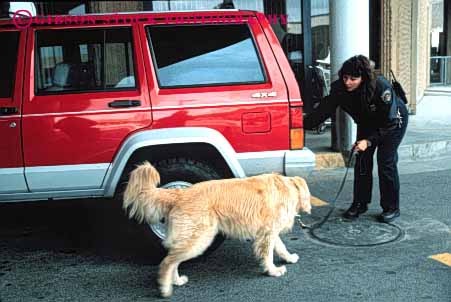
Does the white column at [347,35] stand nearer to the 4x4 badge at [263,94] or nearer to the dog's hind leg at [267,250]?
the 4x4 badge at [263,94]

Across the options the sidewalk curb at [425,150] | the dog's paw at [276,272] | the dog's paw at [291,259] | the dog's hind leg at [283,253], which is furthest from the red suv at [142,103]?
the sidewalk curb at [425,150]

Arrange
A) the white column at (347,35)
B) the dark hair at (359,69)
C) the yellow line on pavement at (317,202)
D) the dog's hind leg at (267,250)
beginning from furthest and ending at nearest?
the white column at (347,35) → the yellow line on pavement at (317,202) → the dark hair at (359,69) → the dog's hind leg at (267,250)

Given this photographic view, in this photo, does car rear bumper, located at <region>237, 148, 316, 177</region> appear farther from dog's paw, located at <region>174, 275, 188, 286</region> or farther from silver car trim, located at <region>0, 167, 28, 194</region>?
silver car trim, located at <region>0, 167, 28, 194</region>

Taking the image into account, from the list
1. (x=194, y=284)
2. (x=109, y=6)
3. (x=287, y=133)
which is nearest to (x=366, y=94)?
(x=287, y=133)

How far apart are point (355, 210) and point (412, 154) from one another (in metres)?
3.20

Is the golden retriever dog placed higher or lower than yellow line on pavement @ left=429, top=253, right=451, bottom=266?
higher

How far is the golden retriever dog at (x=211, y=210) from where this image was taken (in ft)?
12.1

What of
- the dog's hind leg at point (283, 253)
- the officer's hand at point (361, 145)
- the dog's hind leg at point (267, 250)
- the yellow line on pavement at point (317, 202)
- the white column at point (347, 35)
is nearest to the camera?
the dog's hind leg at point (267, 250)

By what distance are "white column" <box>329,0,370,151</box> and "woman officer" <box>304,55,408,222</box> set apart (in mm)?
2161

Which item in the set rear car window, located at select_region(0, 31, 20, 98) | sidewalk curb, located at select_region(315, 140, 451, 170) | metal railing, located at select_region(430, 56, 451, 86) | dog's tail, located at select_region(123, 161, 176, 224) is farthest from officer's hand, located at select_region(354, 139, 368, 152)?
metal railing, located at select_region(430, 56, 451, 86)

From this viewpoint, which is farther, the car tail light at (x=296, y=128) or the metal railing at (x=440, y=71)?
the metal railing at (x=440, y=71)

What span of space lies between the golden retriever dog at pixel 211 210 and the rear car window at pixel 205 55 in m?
0.93

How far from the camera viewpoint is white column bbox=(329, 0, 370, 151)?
7.32 m

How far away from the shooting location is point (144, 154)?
168 inches
